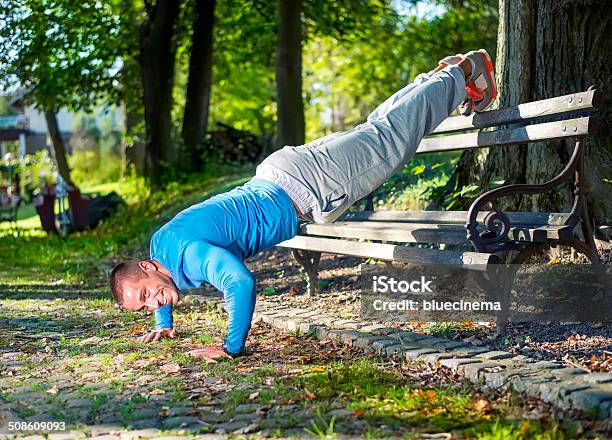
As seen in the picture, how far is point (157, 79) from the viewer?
727 inches

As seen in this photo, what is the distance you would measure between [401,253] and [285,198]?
2.55ft

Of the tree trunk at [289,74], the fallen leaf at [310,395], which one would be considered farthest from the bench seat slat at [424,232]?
the tree trunk at [289,74]

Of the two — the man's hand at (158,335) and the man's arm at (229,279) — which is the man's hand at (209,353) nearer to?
the man's arm at (229,279)

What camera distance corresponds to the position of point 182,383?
4.72 meters

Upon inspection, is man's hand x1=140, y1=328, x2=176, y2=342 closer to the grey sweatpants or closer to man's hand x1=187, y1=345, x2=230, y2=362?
man's hand x1=187, y1=345, x2=230, y2=362

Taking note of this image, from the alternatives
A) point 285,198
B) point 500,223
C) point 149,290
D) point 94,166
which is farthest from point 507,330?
point 94,166

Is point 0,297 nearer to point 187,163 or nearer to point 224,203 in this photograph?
point 224,203

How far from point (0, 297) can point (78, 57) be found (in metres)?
11.9

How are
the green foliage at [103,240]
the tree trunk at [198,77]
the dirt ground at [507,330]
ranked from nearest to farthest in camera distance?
the dirt ground at [507,330], the green foliage at [103,240], the tree trunk at [198,77]

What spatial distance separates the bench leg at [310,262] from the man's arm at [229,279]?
226cm

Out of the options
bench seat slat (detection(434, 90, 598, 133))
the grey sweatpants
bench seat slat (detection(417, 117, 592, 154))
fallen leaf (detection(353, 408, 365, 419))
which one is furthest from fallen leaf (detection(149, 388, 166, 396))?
bench seat slat (detection(434, 90, 598, 133))

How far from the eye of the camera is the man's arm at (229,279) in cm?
486

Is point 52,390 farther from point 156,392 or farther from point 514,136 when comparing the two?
point 514,136

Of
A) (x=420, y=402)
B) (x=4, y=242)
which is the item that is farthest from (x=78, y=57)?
(x=420, y=402)
